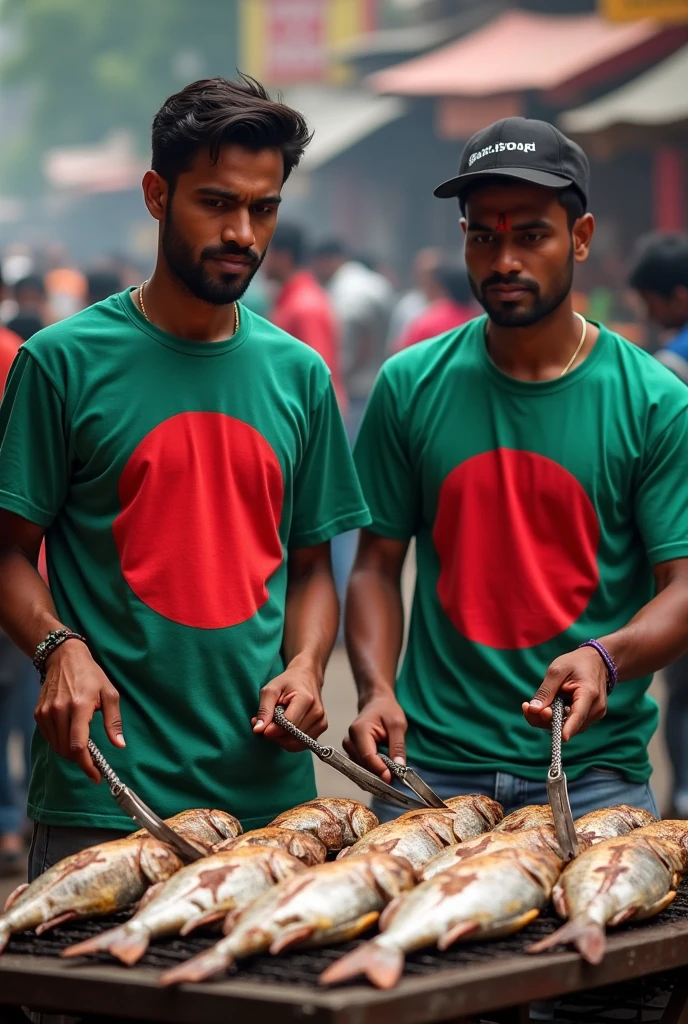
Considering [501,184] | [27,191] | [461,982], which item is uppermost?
[27,191]

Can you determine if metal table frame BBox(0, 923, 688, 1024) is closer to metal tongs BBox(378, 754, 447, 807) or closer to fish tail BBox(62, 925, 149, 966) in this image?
fish tail BBox(62, 925, 149, 966)

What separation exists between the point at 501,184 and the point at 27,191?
6605 cm

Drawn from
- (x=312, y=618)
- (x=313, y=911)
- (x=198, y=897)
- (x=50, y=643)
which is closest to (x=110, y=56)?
(x=312, y=618)

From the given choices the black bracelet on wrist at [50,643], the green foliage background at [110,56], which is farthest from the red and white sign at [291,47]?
the black bracelet on wrist at [50,643]

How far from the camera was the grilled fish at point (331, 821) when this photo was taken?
3496mm

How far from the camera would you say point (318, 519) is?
12.6 ft

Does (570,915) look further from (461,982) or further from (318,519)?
(318,519)

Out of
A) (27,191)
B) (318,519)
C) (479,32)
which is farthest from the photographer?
(27,191)

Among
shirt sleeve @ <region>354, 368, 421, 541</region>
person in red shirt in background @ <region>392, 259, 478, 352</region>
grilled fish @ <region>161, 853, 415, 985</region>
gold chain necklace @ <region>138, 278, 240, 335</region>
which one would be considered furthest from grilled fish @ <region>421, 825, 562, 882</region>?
person in red shirt in background @ <region>392, 259, 478, 352</region>


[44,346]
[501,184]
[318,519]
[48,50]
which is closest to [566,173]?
[501,184]

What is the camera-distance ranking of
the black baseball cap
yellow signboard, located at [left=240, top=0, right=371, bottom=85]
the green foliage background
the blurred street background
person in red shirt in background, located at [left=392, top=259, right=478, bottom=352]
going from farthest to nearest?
the green foliage background < yellow signboard, located at [left=240, top=0, right=371, bottom=85] < the blurred street background < person in red shirt in background, located at [left=392, top=259, right=478, bottom=352] < the black baseball cap

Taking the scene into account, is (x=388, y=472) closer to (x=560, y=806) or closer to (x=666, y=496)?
(x=666, y=496)

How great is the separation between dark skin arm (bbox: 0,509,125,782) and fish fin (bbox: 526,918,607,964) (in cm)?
93

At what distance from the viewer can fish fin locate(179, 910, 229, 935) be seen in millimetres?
2771
